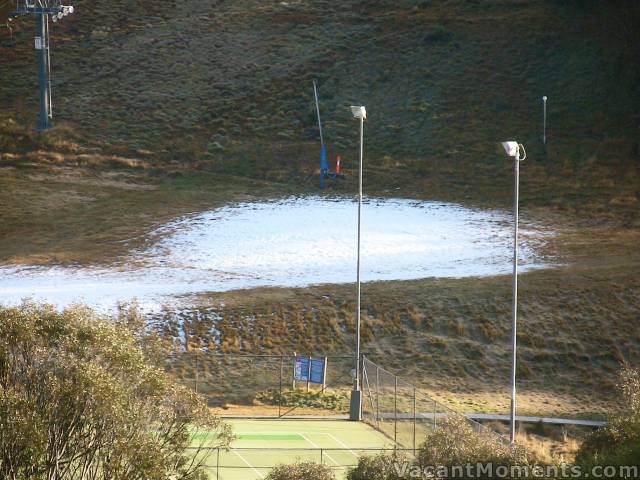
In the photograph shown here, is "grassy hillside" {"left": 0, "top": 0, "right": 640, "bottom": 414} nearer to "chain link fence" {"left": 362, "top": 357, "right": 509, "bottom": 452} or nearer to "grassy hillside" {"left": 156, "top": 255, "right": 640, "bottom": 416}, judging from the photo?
"grassy hillside" {"left": 156, "top": 255, "right": 640, "bottom": 416}

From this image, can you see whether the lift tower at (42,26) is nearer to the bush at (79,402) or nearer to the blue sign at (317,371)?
the blue sign at (317,371)

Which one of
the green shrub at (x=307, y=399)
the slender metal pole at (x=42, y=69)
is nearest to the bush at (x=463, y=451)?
the green shrub at (x=307, y=399)

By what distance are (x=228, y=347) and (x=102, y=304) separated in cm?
598

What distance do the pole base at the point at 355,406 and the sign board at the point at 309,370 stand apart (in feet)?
6.87

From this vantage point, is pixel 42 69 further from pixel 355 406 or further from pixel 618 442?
pixel 618 442

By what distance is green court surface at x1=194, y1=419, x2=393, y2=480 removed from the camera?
29.8 metres

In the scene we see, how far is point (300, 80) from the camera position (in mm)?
81938

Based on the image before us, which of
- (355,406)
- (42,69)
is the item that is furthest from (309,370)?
(42,69)

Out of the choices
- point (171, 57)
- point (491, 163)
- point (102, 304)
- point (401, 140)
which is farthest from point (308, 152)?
point (102, 304)

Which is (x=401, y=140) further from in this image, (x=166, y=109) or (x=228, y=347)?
(x=228, y=347)

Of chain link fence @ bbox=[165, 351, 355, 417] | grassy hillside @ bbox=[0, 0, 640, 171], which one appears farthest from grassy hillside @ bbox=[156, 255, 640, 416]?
grassy hillside @ bbox=[0, 0, 640, 171]

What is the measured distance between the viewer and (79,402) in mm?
20125

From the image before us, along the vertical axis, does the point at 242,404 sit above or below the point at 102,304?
below

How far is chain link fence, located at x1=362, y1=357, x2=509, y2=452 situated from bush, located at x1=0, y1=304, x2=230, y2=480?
1187 cm
